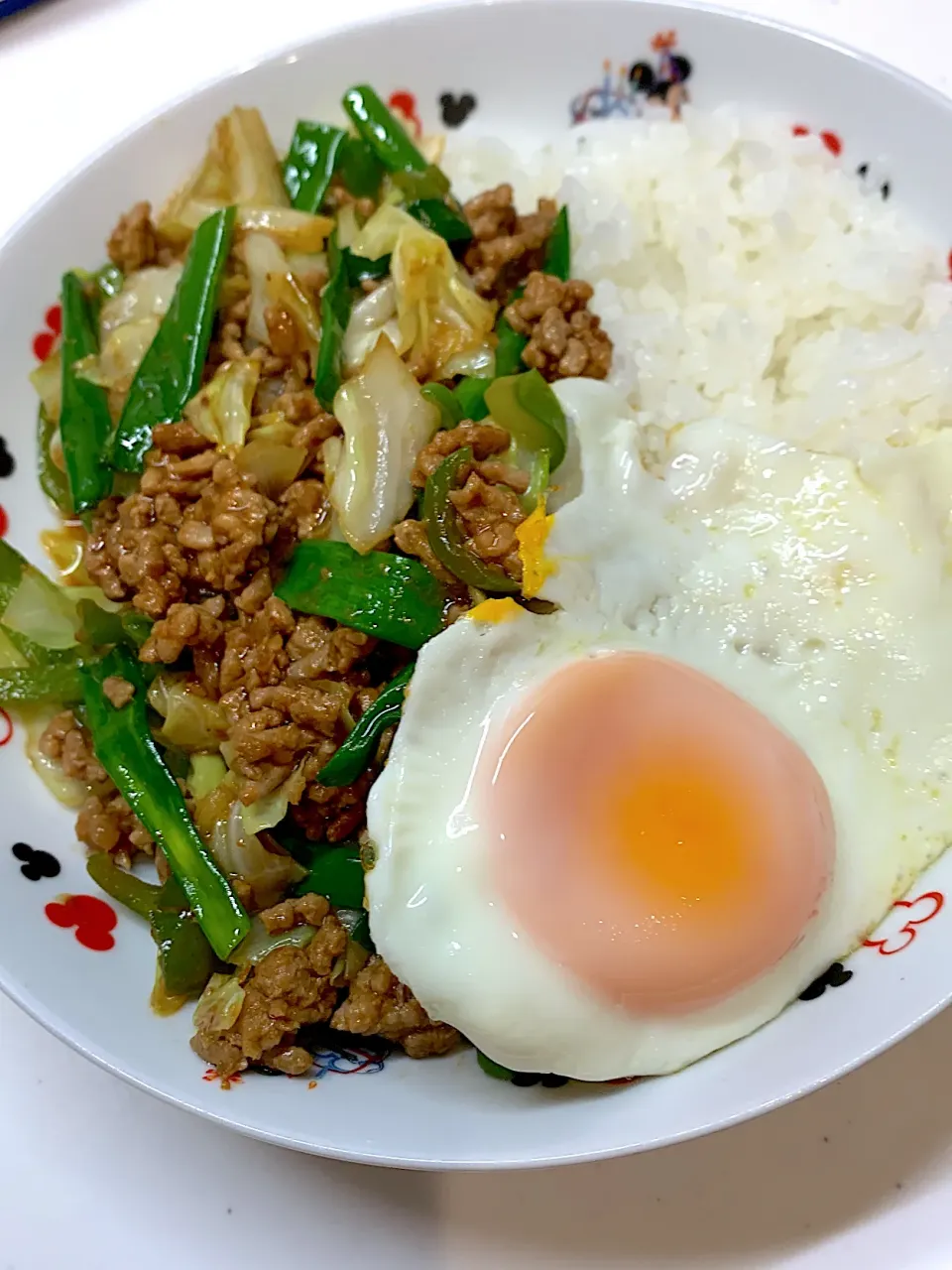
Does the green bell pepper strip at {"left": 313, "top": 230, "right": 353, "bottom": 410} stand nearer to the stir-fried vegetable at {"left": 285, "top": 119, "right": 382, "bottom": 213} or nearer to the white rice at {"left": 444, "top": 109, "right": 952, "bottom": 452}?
the stir-fried vegetable at {"left": 285, "top": 119, "right": 382, "bottom": 213}

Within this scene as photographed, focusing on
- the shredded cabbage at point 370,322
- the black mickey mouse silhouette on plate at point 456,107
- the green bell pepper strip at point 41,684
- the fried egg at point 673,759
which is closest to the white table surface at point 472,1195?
the fried egg at point 673,759

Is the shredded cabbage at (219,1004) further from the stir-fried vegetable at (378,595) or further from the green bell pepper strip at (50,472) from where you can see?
the green bell pepper strip at (50,472)

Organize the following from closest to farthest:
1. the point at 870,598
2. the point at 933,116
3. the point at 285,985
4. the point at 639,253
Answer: the point at 285,985 → the point at 870,598 → the point at 933,116 → the point at 639,253

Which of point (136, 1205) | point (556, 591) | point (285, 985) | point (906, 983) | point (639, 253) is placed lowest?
point (136, 1205)

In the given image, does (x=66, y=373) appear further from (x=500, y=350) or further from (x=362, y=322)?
(x=500, y=350)

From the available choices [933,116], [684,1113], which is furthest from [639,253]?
[684,1113]

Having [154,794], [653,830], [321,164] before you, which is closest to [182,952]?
[154,794]
